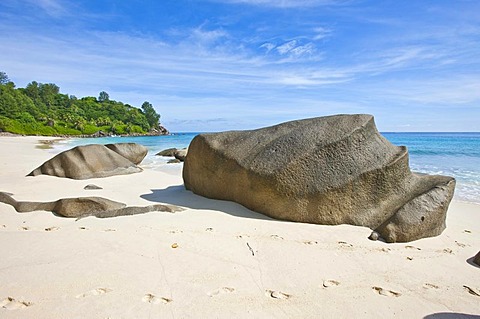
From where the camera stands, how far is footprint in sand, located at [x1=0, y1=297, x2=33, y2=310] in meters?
2.62

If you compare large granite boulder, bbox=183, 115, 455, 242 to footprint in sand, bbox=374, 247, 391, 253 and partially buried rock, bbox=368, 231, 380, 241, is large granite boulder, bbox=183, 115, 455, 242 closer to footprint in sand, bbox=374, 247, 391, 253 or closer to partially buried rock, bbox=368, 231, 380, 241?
partially buried rock, bbox=368, 231, 380, 241

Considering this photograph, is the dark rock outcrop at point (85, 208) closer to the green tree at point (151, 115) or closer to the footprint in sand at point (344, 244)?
the footprint in sand at point (344, 244)

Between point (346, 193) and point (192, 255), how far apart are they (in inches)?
110

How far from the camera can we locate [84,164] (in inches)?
396

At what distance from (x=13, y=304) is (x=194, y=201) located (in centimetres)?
421

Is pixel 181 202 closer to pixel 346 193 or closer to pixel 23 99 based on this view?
pixel 346 193

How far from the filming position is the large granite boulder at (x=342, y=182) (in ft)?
16.5

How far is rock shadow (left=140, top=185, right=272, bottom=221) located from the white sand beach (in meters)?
0.17

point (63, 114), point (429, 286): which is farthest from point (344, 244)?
point (63, 114)

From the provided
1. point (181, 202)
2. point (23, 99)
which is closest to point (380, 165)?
point (181, 202)

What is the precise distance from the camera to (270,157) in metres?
→ 5.87

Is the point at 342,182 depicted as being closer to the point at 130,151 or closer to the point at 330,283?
the point at 330,283

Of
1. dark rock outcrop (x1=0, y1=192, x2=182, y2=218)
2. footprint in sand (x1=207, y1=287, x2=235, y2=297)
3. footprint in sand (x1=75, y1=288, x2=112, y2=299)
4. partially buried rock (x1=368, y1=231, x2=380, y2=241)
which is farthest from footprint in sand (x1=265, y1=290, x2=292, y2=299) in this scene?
dark rock outcrop (x1=0, y1=192, x2=182, y2=218)

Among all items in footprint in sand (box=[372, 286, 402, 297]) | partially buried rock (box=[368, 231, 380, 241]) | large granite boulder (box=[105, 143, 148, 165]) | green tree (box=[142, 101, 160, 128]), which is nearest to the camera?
footprint in sand (box=[372, 286, 402, 297])
